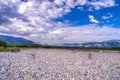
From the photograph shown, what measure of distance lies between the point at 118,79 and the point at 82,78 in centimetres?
290

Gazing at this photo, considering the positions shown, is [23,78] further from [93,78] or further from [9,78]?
[93,78]

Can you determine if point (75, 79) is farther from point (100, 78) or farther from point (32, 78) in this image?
point (32, 78)

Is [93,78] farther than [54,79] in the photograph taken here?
Yes

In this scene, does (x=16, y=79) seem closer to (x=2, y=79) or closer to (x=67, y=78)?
(x=2, y=79)

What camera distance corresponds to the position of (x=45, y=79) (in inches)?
555

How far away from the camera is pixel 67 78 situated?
14.8m

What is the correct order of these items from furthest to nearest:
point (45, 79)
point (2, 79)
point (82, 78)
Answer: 1. point (82, 78)
2. point (45, 79)
3. point (2, 79)

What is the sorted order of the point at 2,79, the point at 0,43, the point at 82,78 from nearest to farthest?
the point at 2,79 < the point at 82,78 < the point at 0,43

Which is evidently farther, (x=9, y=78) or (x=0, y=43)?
(x=0, y=43)

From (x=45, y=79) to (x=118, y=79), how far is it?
5879 millimetres

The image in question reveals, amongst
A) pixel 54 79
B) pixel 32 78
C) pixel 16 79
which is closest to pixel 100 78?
pixel 54 79

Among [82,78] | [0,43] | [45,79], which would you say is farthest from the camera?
[0,43]

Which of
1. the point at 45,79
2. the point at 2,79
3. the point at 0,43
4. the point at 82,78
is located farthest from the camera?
the point at 0,43

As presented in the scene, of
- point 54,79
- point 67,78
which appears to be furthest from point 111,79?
point 54,79
